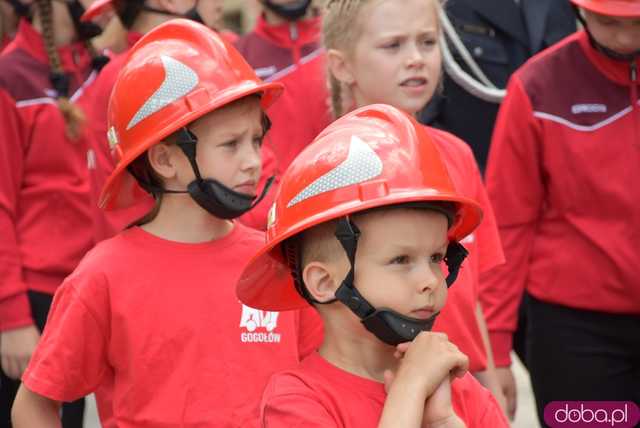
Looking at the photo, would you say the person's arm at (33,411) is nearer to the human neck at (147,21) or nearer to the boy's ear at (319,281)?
the boy's ear at (319,281)

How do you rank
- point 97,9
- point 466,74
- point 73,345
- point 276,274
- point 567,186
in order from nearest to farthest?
1. point 276,274
2. point 73,345
3. point 567,186
4. point 97,9
5. point 466,74

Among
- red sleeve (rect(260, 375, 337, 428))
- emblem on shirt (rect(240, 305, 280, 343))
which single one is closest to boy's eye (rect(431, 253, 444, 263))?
red sleeve (rect(260, 375, 337, 428))

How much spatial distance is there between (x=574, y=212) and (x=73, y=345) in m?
2.22

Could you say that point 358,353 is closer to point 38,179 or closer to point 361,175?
point 361,175

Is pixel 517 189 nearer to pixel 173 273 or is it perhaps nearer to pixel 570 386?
pixel 570 386

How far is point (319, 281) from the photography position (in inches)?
124

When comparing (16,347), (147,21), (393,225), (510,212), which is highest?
(393,225)

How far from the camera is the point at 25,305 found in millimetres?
5426

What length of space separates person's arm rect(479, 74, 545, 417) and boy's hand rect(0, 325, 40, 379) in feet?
5.81

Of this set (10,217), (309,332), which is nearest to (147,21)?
(10,217)

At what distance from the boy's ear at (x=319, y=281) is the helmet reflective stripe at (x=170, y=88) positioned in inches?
40.8

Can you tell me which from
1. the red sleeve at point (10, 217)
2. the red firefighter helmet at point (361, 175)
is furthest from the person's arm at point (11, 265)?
the red firefighter helmet at point (361, 175)

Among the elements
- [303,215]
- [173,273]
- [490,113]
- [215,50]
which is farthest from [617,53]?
[303,215]

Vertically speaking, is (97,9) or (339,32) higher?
(339,32)
